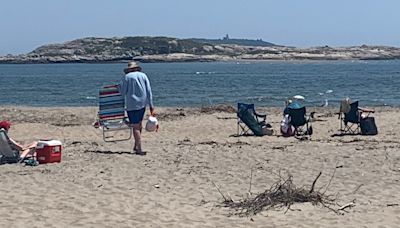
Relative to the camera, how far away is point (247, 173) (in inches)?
413

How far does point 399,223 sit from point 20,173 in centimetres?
507

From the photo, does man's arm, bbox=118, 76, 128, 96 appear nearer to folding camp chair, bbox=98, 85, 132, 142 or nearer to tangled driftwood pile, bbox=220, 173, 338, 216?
folding camp chair, bbox=98, 85, 132, 142

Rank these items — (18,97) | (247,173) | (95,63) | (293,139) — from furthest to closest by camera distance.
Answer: (95,63), (18,97), (293,139), (247,173)

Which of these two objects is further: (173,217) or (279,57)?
(279,57)

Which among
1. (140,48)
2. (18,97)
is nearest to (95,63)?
(140,48)

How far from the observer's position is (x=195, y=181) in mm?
9875

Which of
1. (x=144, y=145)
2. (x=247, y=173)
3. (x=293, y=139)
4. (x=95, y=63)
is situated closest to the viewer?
(x=247, y=173)

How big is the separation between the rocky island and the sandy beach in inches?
5139

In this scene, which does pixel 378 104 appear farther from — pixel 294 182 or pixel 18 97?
pixel 294 182

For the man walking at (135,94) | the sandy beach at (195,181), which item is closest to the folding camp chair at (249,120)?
the sandy beach at (195,181)

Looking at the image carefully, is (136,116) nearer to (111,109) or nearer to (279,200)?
(111,109)

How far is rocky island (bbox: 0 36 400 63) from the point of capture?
150013mm

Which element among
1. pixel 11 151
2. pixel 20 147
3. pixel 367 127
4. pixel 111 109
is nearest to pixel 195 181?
pixel 20 147

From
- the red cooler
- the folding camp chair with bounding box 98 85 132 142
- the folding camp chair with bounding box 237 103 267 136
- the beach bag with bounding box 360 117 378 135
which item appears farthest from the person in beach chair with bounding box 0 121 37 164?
the beach bag with bounding box 360 117 378 135
